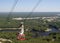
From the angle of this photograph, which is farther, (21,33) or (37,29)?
(37,29)

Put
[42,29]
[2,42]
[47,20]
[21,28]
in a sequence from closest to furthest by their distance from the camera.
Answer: [21,28] < [2,42] < [42,29] < [47,20]

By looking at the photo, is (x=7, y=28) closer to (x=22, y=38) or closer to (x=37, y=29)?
(x=37, y=29)

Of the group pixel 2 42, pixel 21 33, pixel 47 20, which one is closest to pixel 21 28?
pixel 21 33

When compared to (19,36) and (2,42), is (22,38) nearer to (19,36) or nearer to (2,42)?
(19,36)

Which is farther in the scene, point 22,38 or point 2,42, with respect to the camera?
point 2,42

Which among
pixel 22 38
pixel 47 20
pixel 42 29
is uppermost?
pixel 47 20

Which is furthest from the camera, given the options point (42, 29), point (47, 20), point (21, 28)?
point (47, 20)

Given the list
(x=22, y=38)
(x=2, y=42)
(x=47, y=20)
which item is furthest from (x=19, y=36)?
(x=47, y=20)

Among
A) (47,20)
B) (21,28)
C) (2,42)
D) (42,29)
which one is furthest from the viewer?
(47,20)

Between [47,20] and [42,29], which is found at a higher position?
[47,20]
